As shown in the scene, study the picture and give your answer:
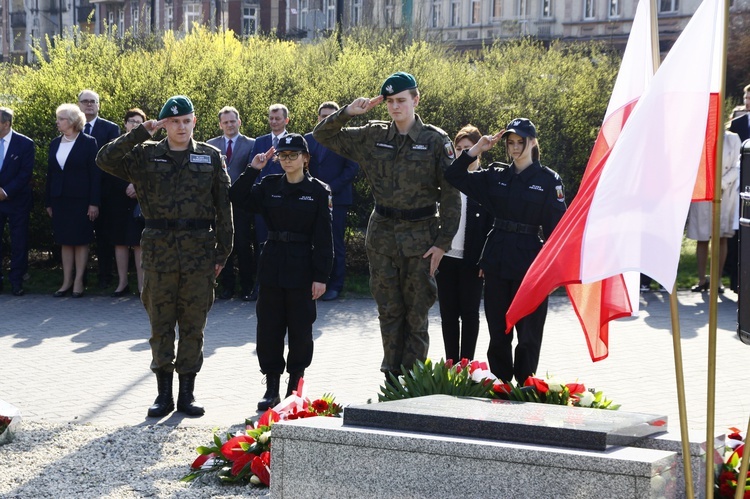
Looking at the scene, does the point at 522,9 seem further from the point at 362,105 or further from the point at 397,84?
the point at 362,105

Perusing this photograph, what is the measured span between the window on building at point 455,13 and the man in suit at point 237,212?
45.5 meters

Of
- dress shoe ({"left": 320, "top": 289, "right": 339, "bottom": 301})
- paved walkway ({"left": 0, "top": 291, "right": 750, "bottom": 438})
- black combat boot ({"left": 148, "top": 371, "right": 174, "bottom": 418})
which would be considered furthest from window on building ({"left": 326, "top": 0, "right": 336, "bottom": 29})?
black combat boot ({"left": 148, "top": 371, "right": 174, "bottom": 418})

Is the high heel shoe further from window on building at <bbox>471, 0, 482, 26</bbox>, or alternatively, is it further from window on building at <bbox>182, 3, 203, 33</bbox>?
window on building at <bbox>182, 3, 203, 33</bbox>

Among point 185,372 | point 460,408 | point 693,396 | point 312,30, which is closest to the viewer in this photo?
point 460,408

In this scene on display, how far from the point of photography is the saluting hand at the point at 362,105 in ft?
24.2

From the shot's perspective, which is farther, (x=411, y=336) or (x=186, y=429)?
(x=411, y=336)

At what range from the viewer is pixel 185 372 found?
790 centimetres

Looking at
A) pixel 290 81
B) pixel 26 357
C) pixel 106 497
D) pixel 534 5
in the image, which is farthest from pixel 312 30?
pixel 106 497

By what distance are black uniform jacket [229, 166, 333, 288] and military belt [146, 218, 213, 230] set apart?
313mm

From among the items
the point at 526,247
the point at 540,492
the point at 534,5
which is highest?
the point at 534,5

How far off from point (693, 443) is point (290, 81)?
450 inches

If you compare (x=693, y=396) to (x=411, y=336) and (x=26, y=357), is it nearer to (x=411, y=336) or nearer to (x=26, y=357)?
(x=411, y=336)

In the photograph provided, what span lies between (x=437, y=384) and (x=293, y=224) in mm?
2190

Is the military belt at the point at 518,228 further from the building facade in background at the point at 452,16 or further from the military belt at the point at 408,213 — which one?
the building facade in background at the point at 452,16
